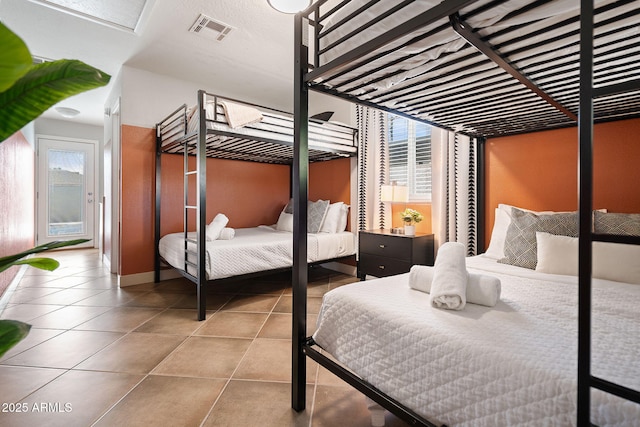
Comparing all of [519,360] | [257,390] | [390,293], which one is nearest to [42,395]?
[257,390]

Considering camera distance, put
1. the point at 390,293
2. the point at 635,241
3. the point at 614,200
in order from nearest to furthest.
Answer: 1. the point at 635,241
2. the point at 390,293
3. the point at 614,200

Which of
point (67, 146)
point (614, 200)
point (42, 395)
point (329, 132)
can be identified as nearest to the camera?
point (42, 395)

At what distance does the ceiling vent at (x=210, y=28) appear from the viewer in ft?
9.50

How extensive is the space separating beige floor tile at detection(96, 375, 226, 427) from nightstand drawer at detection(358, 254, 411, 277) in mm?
2121

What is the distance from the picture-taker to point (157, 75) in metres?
4.05

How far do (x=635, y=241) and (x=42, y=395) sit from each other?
102 inches

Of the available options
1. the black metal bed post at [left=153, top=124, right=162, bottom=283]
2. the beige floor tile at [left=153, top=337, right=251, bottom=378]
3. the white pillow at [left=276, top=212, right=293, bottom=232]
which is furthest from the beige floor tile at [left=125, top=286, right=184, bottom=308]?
the white pillow at [left=276, top=212, right=293, bottom=232]

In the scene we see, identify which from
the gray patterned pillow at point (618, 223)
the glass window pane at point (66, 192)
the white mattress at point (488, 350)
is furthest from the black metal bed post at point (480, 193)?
the glass window pane at point (66, 192)

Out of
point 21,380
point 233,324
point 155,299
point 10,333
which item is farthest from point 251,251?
point 10,333

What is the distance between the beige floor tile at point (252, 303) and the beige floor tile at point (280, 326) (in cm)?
22

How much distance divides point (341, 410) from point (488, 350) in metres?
0.94

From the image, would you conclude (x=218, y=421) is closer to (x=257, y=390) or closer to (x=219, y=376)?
(x=257, y=390)

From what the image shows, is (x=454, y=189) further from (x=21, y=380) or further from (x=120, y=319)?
(x=21, y=380)

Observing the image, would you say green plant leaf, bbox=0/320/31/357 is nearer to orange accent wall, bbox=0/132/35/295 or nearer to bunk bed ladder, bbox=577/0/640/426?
bunk bed ladder, bbox=577/0/640/426
